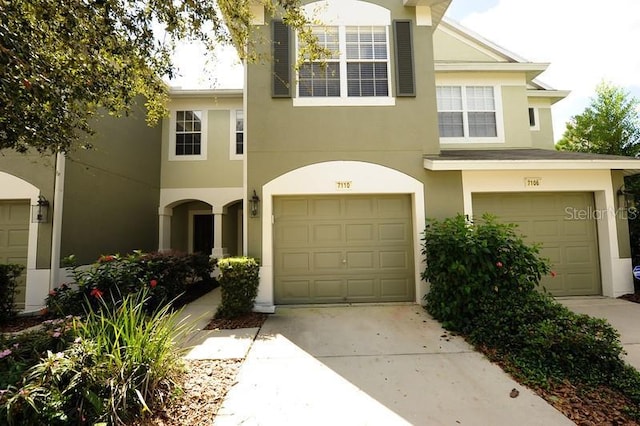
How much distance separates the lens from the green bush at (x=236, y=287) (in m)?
5.63

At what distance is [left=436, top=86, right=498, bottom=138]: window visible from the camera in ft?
29.8

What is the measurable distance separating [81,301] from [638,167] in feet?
39.2

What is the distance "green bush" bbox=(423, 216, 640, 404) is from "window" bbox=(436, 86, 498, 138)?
4316 mm

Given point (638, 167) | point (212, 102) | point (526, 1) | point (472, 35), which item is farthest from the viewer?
point (212, 102)

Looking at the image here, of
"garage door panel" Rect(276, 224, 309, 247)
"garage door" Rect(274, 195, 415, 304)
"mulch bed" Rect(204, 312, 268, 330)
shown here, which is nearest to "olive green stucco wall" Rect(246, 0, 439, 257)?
"garage door" Rect(274, 195, 415, 304)

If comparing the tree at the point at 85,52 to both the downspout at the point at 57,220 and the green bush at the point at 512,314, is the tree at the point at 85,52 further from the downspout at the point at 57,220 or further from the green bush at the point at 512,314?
the green bush at the point at 512,314

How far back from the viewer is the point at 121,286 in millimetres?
5691

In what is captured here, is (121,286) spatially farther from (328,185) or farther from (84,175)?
(328,185)

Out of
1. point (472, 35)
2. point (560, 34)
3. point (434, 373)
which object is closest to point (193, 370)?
point (434, 373)

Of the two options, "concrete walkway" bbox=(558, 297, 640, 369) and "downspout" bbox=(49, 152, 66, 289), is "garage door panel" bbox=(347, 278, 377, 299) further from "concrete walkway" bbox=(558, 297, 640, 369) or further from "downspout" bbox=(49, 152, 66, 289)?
"downspout" bbox=(49, 152, 66, 289)

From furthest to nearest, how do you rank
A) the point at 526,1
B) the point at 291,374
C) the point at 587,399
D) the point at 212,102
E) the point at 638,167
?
→ 1. the point at 212,102
2. the point at 638,167
3. the point at 526,1
4. the point at 291,374
5. the point at 587,399

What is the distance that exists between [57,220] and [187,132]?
17.7 feet

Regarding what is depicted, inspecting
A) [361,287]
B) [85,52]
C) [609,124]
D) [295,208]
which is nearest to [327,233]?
[295,208]

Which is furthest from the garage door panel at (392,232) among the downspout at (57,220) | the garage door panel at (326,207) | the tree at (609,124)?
the tree at (609,124)
